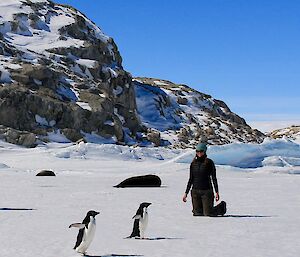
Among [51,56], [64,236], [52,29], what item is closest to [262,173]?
[64,236]


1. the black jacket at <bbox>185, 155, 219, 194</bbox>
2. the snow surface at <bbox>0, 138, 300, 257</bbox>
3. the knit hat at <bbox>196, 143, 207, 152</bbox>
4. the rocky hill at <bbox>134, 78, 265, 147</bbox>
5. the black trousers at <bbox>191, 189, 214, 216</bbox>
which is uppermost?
the rocky hill at <bbox>134, 78, 265, 147</bbox>

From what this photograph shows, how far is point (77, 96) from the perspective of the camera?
8856 cm

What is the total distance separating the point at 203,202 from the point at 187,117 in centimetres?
12020

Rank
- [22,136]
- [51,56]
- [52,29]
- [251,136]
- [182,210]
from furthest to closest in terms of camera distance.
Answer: [251,136], [52,29], [51,56], [22,136], [182,210]

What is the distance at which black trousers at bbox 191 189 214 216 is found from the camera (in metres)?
14.4

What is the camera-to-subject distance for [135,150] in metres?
48.9

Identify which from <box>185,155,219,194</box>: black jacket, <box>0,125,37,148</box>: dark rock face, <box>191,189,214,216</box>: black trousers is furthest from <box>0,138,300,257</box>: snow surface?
<box>0,125,37,148</box>: dark rock face

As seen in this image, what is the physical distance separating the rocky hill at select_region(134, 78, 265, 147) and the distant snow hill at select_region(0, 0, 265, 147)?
0.88 feet

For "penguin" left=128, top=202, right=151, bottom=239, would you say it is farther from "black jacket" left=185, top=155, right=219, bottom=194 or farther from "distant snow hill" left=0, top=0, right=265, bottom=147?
"distant snow hill" left=0, top=0, right=265, bottom=147

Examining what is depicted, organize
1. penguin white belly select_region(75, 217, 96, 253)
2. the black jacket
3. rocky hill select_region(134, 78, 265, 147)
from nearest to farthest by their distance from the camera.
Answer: penguin white belly select_region(75, 217, 96, 253) < the black jacket < rocky hill select_region(134, 78, 265, 147)

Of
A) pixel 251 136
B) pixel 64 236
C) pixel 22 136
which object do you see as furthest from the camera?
pixel 251 136

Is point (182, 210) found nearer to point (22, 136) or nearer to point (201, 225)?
point (201, 225)

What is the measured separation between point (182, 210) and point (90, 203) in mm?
3216

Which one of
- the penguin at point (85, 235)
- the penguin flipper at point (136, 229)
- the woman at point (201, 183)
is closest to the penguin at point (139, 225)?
the penguin flipper at point (136, 229)
